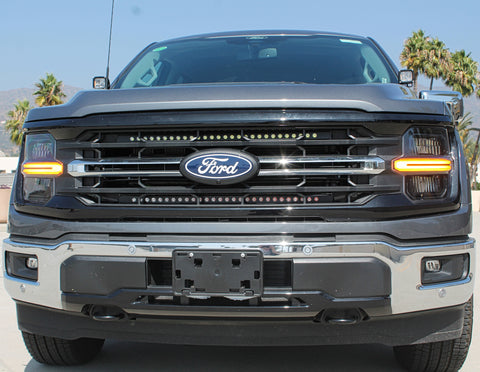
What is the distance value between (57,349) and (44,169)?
110cm

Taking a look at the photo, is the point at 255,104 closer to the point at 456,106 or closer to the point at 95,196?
the point at 95,196

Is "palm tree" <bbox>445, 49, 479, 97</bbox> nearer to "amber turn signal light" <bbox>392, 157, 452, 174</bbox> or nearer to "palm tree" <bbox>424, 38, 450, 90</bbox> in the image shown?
"palm tree" <bbox>424, 38, 450, 90</bbox>

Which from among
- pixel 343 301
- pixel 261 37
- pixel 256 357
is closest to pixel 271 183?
pixel 343 301

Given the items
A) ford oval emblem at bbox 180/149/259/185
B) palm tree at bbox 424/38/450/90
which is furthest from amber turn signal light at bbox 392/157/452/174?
palm tree at bbox 424/38/450/90

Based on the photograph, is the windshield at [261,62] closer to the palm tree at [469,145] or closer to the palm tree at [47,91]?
the palm tree at [47,91]

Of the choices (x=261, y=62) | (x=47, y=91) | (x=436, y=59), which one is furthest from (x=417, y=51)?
(x=261, y=62)

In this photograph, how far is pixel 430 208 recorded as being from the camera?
2.79m

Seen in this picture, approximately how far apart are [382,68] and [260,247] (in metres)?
2.12

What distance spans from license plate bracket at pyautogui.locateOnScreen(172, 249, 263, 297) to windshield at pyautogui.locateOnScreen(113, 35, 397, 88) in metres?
1.66

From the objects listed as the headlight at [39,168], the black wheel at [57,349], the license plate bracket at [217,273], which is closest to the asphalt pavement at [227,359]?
the black wheel at [57,349]

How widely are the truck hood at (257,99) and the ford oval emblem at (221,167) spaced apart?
216 millimetres

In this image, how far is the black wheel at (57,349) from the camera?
347 cm

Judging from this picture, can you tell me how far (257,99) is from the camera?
9.21ft

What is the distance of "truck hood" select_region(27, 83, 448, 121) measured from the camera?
2783 millimetres
